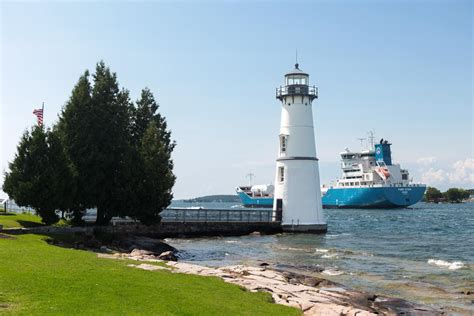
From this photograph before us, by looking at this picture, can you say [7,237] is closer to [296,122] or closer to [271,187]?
[296,122]

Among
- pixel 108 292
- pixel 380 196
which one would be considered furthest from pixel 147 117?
pixel 380 196

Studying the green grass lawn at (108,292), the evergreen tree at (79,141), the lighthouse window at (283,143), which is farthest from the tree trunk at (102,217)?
the lighthouse window at (283,143)

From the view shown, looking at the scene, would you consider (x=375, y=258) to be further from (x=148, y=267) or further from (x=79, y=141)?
(x=79, y=141)

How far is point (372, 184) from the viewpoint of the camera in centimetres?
10794

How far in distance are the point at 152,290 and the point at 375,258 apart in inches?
800

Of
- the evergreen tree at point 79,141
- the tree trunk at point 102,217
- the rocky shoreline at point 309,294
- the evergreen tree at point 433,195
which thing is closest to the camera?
the rocky shoreline at point 309,294

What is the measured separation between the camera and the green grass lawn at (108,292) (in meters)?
10.8

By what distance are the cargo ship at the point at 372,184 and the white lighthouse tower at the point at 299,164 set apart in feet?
206

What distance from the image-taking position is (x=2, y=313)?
9766 millimetres

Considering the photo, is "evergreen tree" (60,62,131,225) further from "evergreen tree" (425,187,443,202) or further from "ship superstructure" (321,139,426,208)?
"evergreen tree" (425,187,443,202)

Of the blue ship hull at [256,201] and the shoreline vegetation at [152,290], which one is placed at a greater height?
the blue ship hull at [256,201]

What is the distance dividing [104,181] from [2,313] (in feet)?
73.9

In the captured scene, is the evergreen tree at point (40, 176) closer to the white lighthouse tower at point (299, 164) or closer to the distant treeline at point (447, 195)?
the white lighthouse tower at point (299, 164)

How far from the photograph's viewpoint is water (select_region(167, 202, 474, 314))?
20469 millimetres
